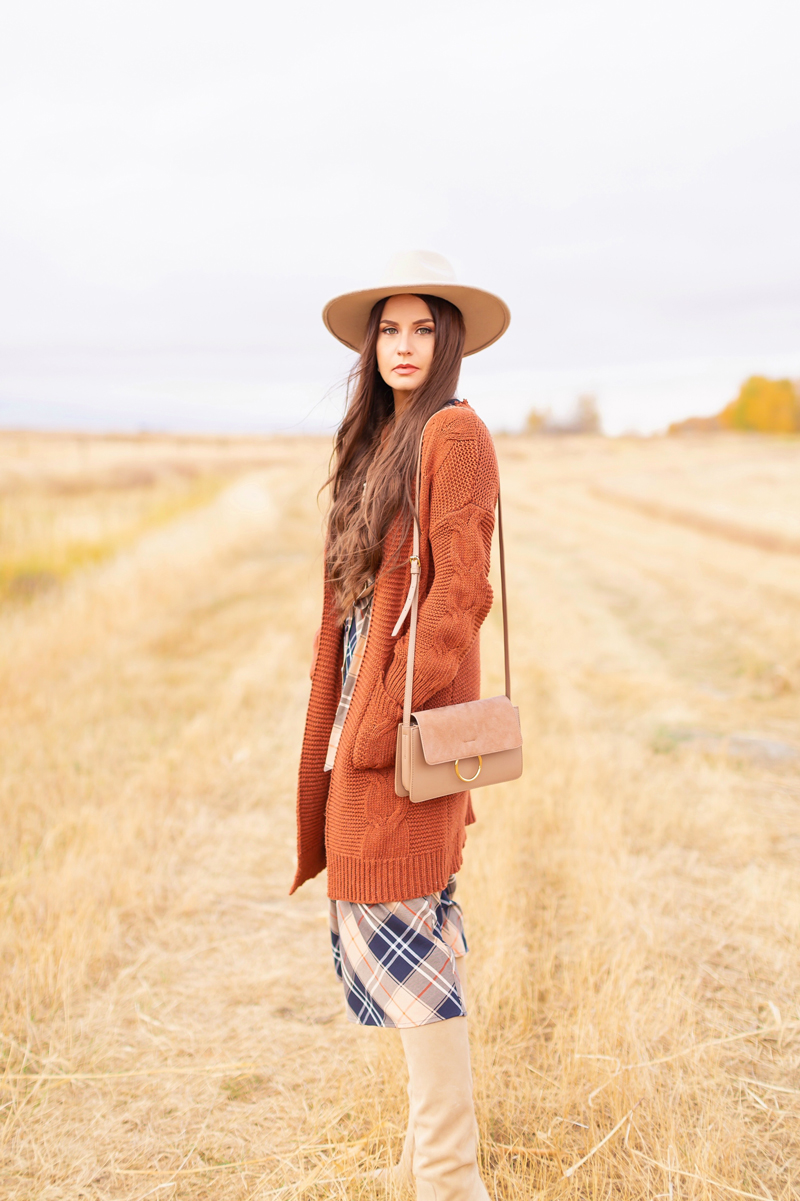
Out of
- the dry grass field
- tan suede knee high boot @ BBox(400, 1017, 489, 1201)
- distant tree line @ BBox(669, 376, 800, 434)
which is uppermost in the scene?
distant tree line @ BBox(669, 376, 800, 434)

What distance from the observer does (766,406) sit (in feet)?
174

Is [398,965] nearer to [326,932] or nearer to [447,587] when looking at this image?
[447,587]

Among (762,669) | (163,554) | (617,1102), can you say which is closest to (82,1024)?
(617,1102)

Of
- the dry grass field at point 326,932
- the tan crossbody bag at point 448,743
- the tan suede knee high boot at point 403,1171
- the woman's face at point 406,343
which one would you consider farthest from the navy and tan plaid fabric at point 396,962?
the dry grass field at point 326,932

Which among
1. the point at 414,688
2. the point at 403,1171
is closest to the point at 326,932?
the point at 403,1171

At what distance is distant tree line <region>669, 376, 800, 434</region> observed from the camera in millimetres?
50250

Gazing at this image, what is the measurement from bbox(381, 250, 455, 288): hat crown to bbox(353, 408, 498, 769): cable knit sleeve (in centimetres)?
37

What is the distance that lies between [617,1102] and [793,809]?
2345mm

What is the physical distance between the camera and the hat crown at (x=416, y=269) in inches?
74.2

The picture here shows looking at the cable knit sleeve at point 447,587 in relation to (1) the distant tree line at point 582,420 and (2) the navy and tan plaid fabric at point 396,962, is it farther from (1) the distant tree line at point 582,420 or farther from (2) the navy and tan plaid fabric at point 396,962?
(1) the distant tree line at point 582,420

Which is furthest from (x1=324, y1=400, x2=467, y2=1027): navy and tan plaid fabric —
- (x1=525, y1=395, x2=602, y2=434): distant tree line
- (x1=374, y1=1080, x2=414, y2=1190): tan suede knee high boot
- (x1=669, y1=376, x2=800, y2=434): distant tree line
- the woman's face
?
(x1=525, y1=395, x2=602, y2=434): distant tree line

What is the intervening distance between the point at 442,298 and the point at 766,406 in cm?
5727

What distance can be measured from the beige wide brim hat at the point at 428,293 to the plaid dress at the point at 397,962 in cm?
68

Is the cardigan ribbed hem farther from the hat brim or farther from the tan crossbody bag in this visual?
the hat brim
